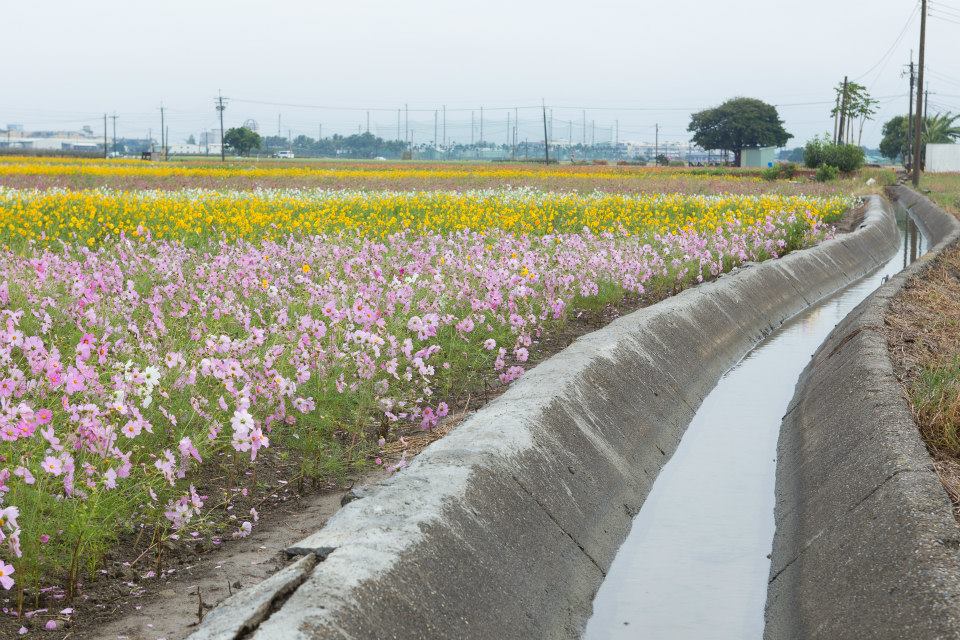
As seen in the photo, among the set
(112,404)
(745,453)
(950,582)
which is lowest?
(745,453)

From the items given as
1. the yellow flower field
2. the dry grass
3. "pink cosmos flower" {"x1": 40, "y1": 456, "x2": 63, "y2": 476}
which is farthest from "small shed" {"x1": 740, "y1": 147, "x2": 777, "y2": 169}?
"pink cosmos flower" {"x1": 40, "y1": 456, "x2": 63, "y2": 476}

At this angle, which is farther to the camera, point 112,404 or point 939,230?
point 939,230

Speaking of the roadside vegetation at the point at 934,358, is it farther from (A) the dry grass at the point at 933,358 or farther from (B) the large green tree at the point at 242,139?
(B) the large green tree at the point at 242,139

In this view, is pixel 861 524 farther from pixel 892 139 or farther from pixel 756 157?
pixel 892 139

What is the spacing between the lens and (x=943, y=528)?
13.0 feet

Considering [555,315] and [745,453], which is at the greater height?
[555,315]

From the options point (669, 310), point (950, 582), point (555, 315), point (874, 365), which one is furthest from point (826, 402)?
point (950, 582)

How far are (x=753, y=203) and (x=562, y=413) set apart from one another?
742 inches

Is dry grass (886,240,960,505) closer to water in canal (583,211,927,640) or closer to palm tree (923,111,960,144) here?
water in canal (583,211,927,640)

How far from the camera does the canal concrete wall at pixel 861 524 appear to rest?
3.66 m

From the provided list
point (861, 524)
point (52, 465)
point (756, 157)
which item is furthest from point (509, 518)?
point (756, 157)

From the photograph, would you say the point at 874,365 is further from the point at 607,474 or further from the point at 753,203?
the point at 753,203

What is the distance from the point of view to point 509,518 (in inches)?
167

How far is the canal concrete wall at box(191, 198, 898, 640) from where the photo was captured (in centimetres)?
311
